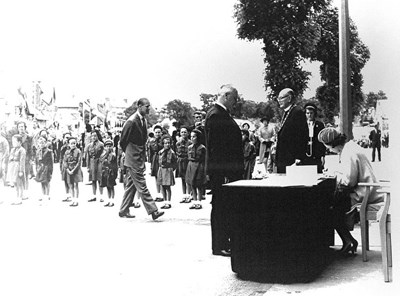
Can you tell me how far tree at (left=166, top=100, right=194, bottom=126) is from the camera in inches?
141

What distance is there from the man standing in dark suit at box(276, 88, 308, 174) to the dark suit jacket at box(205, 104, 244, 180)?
0.27 meters

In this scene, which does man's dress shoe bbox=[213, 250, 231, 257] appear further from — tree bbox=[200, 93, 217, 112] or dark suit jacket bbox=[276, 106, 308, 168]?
tree bbox=[200, 93, 217, 112]

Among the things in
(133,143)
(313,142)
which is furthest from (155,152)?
(313,142)

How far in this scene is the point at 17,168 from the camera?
153 inches

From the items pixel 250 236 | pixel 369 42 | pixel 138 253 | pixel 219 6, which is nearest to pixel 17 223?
pixel 138 253

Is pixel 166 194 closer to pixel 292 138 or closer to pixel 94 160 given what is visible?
pixel 94 160

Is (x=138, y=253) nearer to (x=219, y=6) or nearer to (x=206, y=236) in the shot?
(x=206, y=236)

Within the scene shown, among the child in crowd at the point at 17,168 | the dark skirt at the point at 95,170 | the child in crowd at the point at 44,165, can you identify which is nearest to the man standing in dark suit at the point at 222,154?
the dark skirt at the point at 95,170

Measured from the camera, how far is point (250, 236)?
2938mm

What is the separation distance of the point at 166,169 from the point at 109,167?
450mm

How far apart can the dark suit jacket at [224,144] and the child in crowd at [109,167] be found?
87cm

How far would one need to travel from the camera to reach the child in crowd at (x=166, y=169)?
3.97 m

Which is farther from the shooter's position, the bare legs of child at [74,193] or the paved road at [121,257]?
the bare legs of child at [74,193]

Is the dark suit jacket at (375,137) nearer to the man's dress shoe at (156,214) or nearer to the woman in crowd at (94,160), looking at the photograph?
the man's dress shoe at (156,214)
